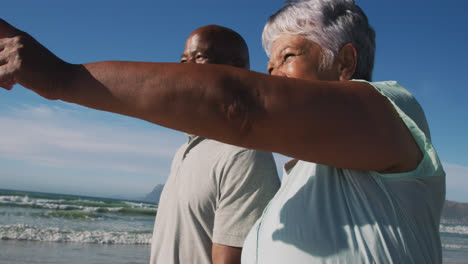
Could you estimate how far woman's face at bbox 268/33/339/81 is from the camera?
1178mm

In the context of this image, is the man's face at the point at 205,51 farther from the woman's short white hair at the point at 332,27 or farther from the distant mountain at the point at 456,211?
the distant mountain at the point at 456,211

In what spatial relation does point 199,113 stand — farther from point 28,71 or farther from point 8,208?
point 8,208

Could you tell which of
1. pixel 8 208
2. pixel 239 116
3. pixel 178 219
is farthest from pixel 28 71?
pixel 8 208

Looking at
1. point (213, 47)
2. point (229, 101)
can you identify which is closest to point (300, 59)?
point (229, 101)

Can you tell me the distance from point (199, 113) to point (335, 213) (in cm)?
43

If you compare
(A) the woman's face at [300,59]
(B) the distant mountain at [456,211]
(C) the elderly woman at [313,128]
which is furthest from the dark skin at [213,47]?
(B) the distant mountain at [456,211]

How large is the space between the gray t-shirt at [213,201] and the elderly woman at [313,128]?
548 millimetres

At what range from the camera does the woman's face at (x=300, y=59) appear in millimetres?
1178

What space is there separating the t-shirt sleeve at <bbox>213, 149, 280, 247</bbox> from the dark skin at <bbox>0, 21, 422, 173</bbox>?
33.6 inches

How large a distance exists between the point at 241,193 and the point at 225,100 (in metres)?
1.03

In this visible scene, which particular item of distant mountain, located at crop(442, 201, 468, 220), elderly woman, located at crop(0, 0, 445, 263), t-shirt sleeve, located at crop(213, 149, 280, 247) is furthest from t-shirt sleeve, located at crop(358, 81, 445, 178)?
distant mountain, located at crop(442, 201, 468, 220)

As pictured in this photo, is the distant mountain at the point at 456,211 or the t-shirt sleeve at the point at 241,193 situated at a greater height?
the t-shirt sleeve at the point at 241,193

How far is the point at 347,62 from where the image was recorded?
118cm

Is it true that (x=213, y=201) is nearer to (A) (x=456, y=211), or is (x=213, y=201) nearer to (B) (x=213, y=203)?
(B) (x=213, y=203)
